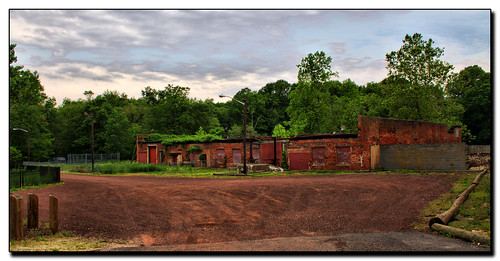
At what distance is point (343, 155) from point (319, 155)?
2314 mm

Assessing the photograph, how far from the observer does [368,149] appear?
3198 centimetres

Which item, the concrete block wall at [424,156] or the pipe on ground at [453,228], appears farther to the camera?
the concrete block wall at [424,156]

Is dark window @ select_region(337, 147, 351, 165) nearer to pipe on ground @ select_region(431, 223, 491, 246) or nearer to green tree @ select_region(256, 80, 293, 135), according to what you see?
pipe on ground @ select_region(431, 223, 491, 246)

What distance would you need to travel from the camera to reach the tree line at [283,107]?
38.6 metres

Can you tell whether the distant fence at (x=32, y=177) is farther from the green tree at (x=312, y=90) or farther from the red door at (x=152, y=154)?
the green tree at (x=312, y=90)

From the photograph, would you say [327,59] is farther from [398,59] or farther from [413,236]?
[413,236]

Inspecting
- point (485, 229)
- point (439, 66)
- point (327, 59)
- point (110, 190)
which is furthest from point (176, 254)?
point (327, 59)

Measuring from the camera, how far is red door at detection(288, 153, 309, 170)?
35.2 m

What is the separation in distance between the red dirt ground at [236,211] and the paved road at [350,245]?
2.38ft

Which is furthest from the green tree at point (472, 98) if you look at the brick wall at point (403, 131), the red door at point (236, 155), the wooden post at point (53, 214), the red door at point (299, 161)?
the wooden post at point (53, 214)

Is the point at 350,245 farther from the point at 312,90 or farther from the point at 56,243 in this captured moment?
the point at 312,90

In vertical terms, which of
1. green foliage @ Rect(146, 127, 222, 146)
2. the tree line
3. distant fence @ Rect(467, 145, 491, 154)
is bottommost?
distant fence @ Rect(467, 145, 491, 154)

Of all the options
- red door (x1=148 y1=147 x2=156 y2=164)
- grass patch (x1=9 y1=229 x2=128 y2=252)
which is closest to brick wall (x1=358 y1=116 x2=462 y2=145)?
grass patch (x1=9 y1=229 x2=128 y2=252)

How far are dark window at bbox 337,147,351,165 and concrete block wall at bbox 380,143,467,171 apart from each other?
275 cm
